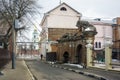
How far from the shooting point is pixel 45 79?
64.5 feet

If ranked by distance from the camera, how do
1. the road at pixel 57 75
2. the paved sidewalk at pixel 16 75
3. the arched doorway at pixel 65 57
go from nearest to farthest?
1. the paved sidewalk at pixel 16 75
2. the road at pixel 57 75
3. the arched doorway at pixel 65 57

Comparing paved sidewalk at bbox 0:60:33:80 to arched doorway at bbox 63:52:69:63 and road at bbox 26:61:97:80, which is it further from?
arched doorway at bbox 63:52:69:63

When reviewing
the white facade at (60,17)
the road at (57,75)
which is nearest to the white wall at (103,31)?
the white facade at (60,17)

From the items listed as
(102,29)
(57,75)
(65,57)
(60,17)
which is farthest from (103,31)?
(57,75)

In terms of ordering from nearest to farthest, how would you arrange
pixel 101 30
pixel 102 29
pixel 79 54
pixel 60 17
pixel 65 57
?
pixel 79 54 < pixel 65 57 < pixel 60 17 < pixel 102 29 < pixel 101 30

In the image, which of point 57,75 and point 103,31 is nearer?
point 57,75

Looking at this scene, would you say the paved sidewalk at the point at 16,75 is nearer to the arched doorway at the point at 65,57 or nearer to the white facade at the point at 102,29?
the arched doorway at the point at 65,57

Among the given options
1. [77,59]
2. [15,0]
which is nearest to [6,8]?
[15,0]

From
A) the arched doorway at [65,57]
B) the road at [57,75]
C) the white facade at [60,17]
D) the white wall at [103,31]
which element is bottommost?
the road at [57,75]

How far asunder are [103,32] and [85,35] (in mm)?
45957

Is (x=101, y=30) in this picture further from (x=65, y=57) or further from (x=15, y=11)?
(x=15, y=11)

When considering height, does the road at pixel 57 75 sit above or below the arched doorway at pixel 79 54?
below

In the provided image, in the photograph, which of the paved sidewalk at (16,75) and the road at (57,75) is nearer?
the paved sidewalk at (16,75)

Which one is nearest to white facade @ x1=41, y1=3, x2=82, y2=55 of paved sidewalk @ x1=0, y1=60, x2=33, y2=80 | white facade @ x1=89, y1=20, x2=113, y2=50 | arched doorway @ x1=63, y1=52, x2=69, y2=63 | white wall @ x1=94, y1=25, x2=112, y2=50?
white facade @ x1=89, y1=20, x2=113, y2=50
